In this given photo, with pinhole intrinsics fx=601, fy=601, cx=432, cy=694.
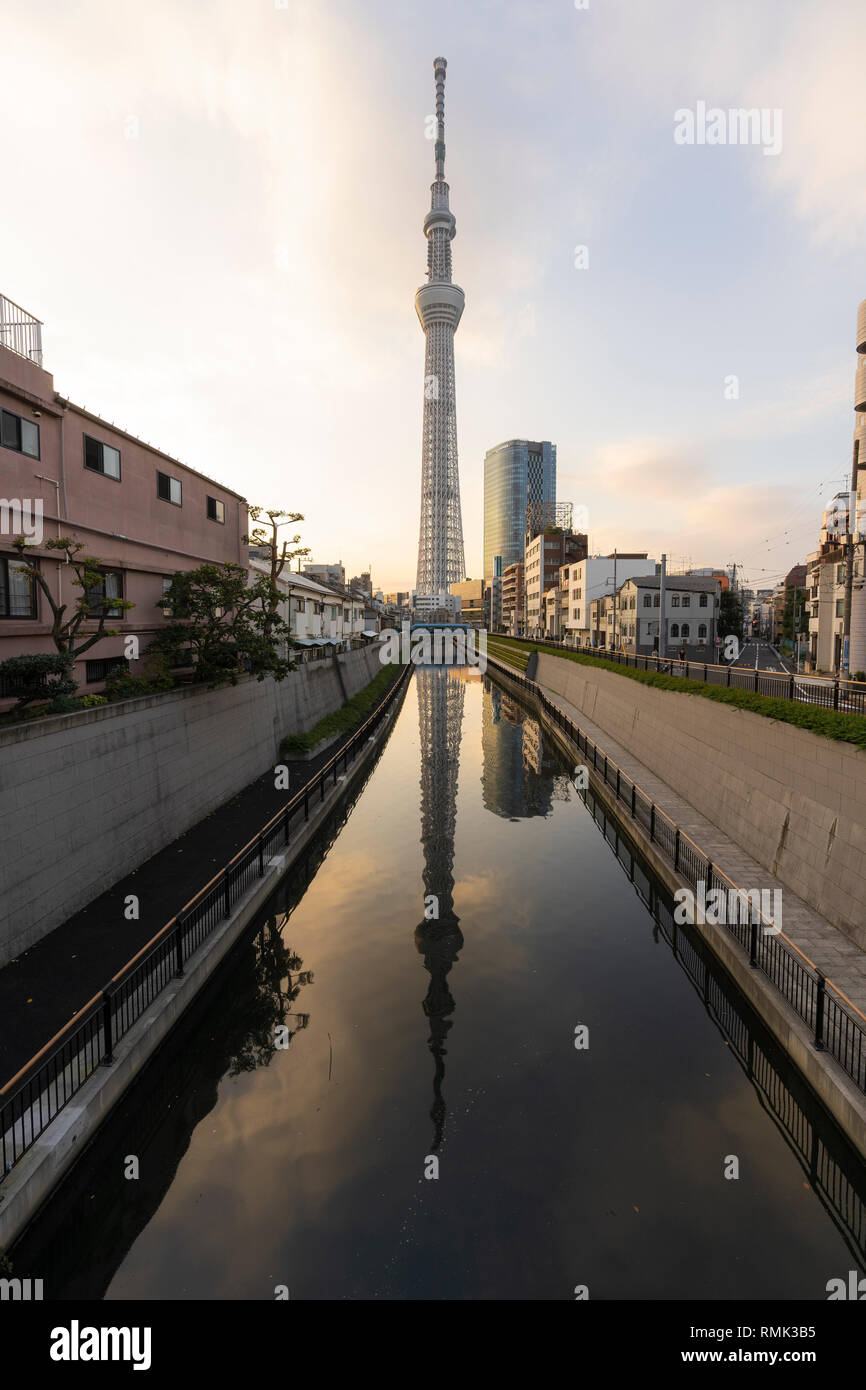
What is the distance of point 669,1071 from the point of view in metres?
9.20

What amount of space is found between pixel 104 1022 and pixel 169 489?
60.3 ft

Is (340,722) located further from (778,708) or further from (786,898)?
(786,898)

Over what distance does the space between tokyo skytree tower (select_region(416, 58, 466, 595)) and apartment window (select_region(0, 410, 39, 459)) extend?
138526 mm

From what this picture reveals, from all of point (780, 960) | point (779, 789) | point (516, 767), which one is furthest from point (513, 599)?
point (780, 960)

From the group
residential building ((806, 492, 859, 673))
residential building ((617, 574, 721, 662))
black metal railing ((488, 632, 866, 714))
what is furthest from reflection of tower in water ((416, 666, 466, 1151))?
residential building ((617, 574, 721, 662))

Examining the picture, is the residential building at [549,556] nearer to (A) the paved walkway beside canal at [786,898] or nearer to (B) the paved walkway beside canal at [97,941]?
(A) the paved walkway beside canal at [786,898]

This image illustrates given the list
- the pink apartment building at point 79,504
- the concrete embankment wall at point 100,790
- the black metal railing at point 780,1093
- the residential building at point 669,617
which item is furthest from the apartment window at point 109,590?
the residential building at point 669,617

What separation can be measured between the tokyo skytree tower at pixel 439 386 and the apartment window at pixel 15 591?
139911 millimetres

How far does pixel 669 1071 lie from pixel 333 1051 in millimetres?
5245

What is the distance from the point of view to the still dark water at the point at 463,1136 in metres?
6.27

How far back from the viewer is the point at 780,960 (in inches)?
383

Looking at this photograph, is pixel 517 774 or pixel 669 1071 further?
pixel 517 774
